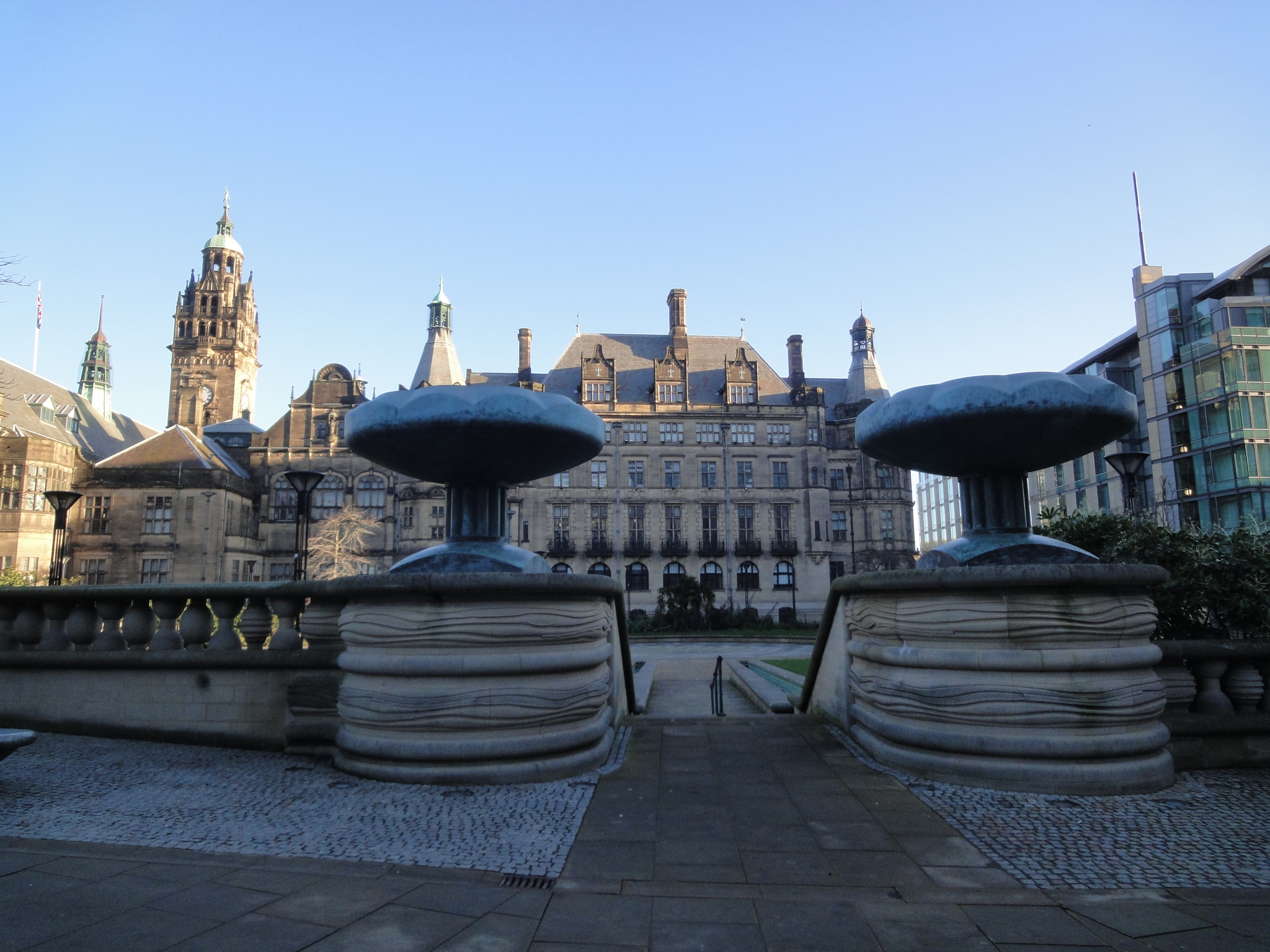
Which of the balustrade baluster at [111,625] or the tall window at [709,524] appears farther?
the tall window at [709,524]

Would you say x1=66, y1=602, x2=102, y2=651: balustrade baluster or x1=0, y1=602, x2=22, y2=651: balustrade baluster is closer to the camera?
x1=66, y1=602, x2=102, y2=651: balustrade baluster

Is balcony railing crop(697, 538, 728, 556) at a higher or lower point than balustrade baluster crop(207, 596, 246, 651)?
higher

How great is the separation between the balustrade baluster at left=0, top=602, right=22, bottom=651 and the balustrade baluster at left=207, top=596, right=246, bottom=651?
219 cm

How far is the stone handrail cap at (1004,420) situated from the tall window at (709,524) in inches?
1720

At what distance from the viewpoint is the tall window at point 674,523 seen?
51.2 meters

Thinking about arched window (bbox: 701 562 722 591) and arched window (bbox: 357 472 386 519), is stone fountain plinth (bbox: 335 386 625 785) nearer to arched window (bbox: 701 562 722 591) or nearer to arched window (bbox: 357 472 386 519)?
arched window (bbox: 701 562 722 591)

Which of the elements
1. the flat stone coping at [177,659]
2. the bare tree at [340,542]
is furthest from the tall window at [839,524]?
the flat stone coping at [177,659]

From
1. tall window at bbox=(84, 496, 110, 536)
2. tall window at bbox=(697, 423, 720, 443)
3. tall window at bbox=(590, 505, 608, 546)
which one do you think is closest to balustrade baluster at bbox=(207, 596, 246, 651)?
tall window at bbox=(590, 505, 608, 546)

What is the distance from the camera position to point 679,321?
55312mm

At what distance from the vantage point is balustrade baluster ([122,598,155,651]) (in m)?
7.51

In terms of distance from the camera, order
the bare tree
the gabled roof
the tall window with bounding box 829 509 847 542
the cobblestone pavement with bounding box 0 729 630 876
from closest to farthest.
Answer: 1. the cobblestone pavement with bounding box 0 729 630 876
2. the bare tree
3. the gabled roof
4. the tall window with bounding box 829 509 847 542

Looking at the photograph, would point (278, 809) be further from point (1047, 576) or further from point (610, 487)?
point (610, 487)

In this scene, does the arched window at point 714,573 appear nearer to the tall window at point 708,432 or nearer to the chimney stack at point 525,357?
the tall window at point 708,432

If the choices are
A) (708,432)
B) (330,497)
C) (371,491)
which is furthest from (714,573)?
(330,497)
